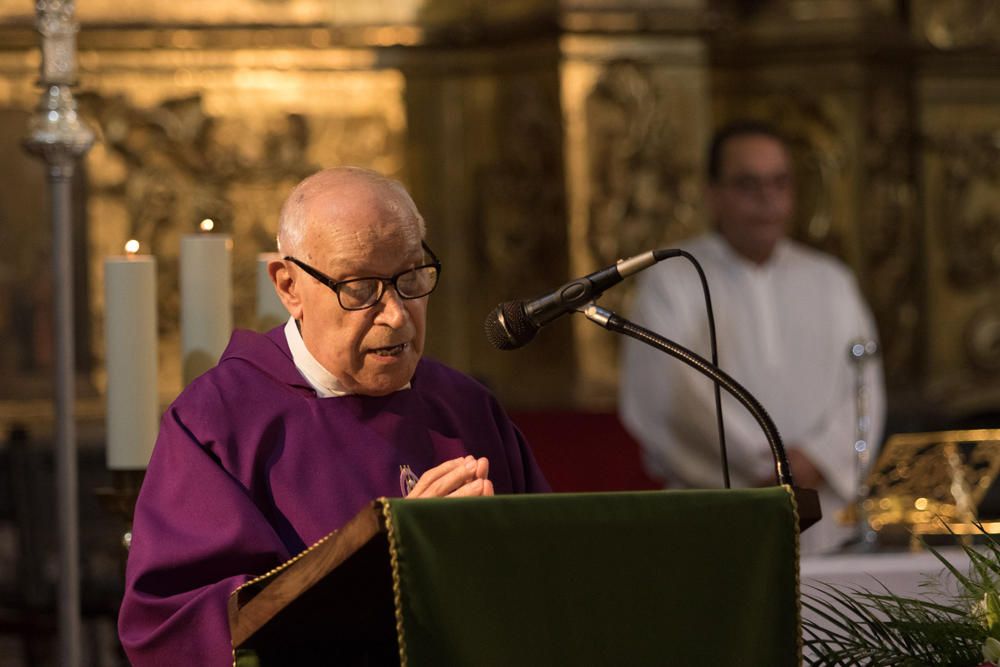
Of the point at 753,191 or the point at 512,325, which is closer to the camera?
the point at 512,325

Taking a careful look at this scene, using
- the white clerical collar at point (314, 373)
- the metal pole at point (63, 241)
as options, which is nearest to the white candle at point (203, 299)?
the metal pole at point (63, 241)

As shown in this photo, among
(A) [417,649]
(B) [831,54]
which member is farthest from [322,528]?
(B) [831,54]

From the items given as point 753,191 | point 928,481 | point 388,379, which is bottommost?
point 928,481

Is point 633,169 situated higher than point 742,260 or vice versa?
point 633,169

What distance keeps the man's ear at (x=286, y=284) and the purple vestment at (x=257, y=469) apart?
0.11 metres

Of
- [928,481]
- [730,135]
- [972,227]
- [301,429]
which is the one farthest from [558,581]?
[972,227]

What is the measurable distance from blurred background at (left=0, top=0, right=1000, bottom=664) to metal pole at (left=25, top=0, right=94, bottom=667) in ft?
8.24

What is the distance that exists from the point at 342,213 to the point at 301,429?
15.7 inches

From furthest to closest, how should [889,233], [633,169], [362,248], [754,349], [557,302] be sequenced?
[889,233] < [633,169] < [754,349] < [362,248] < [557,302]

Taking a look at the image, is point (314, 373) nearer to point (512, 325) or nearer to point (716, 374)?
point (512, 325)

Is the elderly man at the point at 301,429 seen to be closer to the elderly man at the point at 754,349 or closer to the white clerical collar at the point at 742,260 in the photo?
the elderly man at the point at 754,349

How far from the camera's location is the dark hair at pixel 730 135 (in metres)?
6.18

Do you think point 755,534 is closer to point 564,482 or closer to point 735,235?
point 735,235

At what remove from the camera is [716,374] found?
2818 mm
